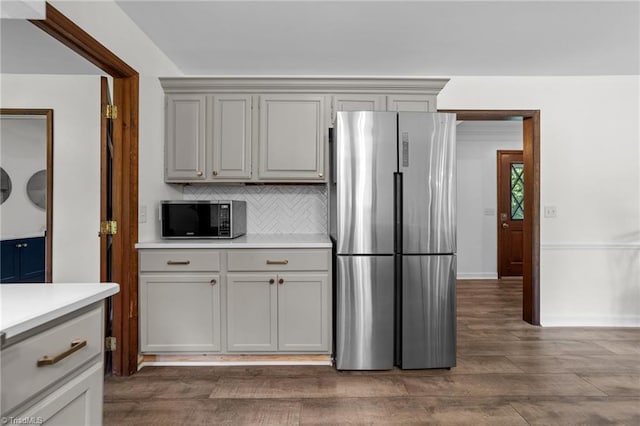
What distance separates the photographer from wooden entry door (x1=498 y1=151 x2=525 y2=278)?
5824 mm

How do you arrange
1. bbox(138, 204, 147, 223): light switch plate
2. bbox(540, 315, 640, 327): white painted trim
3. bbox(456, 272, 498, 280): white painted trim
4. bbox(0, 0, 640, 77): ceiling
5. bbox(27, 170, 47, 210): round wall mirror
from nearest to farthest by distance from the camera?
1. bbox(0, 0, 640, 77): ceiling
2. bbox(138, 204, 147, 223): light switch plate
3. bbox(540, 315, 640, 327): white painted trim
4. bbox(27, 170, 47, 210): round wall mirror
5. bbox(456, 272, 498, 280): white painted trim

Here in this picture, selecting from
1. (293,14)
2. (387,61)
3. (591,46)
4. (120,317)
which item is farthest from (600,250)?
(120,317)

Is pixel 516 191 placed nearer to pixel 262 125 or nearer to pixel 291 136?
pixel 291 136

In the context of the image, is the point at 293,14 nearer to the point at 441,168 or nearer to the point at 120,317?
the point at 441,168

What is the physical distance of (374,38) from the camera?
2.66 meters

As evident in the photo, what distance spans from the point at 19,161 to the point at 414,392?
4.24 m

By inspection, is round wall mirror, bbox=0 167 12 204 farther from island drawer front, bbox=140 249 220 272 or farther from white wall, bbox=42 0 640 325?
white wall, bbox=42 0 640 325

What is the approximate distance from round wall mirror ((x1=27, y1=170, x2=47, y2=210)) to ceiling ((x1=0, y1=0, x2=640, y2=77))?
1.25 meters

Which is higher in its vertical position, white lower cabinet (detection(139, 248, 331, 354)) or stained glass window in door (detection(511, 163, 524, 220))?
stained glass window in door (detection(511, 163, 524, 220))

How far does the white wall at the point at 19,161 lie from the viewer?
353cm

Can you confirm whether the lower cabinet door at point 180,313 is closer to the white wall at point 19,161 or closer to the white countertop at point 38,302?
the white countertop at point 38,302

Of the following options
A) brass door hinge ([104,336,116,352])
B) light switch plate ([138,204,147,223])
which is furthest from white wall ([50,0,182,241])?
brass door hinge ([104,336,116,352])

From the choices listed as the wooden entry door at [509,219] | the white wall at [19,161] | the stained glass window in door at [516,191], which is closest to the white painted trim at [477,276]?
the wooden entry door at [509,219]

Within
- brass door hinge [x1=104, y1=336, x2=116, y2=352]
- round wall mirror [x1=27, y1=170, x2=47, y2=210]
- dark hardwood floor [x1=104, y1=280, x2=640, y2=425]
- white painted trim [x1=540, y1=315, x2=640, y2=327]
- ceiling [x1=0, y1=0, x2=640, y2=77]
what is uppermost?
ceiling [x1=0, y1=0, x2=640, y2=77]
